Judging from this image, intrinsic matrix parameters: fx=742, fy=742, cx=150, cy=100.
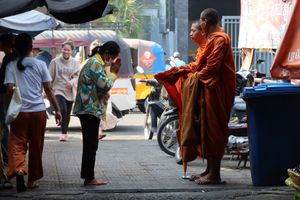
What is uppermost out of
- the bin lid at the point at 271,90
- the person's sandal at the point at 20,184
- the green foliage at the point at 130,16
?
the bin lid at the point at 271,90

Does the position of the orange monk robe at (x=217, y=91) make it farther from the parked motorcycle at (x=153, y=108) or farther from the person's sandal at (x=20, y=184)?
the parked motorcycle at (x=153, y=108)

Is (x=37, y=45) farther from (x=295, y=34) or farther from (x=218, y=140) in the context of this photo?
(x=295, y=34)

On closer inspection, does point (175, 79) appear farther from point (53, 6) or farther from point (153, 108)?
point (153, 108)

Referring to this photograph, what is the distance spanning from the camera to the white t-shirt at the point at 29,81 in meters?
7.91

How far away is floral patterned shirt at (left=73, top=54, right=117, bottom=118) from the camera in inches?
324

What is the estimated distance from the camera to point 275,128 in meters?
7.99

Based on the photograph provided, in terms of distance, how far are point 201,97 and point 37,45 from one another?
45.0 feet

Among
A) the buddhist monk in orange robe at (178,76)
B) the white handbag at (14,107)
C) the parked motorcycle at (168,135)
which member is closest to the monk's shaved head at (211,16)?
the buddhist monk in orange robe at (178,76)

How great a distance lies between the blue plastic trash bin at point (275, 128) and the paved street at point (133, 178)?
0.24 m

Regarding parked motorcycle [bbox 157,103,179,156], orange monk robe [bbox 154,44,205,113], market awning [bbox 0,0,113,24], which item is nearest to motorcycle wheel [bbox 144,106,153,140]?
parked motorcycle [bbox 157,103,179,156]

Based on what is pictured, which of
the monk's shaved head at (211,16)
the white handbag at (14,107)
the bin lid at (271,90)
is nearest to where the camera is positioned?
the white handbag at (14,107)

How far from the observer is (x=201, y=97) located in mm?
8391

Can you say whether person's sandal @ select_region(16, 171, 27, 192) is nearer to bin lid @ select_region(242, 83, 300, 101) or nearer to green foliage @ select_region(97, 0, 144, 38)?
bin lid @ select_region(242, 83, 300, 101)

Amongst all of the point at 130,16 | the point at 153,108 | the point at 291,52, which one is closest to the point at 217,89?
the point at 291,52
